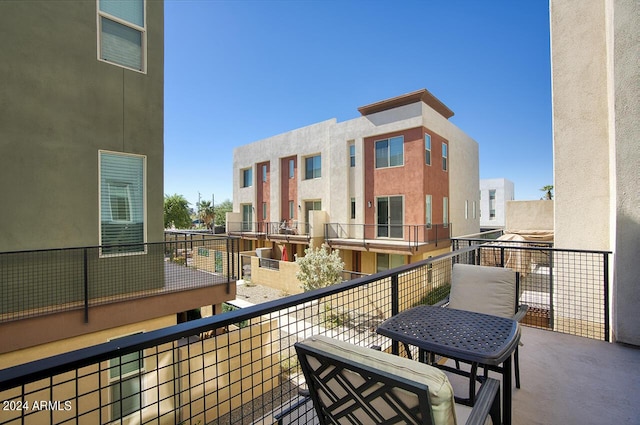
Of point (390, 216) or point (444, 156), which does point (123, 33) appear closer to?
point (390, 216)

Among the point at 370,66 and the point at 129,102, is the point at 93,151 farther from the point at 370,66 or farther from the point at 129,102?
the point at 370,66

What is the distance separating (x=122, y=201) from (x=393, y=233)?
10.8 m

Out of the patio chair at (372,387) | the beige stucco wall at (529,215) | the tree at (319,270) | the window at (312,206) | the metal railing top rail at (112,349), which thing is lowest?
the tree at (319,270)

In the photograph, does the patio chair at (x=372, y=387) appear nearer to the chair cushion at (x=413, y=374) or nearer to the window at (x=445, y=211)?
the chair cushion at (x=413, y=374)

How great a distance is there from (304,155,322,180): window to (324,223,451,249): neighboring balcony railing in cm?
337

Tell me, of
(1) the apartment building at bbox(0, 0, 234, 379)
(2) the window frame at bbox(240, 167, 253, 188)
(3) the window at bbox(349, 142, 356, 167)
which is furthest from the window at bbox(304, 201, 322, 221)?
(1) the apartment building at bbox(0, 0, 234, 379)

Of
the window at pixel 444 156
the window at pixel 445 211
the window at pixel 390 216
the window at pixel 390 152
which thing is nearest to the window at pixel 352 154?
the window at pixel 390 152

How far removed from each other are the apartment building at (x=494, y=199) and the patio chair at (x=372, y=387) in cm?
3458

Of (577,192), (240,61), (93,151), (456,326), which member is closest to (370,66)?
(240,61)

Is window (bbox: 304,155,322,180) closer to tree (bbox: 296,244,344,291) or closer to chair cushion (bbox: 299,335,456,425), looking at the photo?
tree (bbox: 296,244,344,291)

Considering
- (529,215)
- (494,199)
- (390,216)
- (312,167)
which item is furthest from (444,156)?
(494,199)

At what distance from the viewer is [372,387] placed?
1.08m

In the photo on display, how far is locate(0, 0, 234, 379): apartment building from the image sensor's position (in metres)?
4.41

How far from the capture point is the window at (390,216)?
13516 mm
